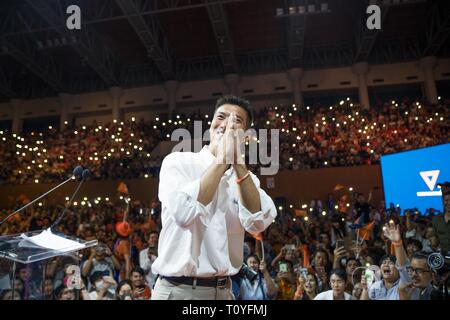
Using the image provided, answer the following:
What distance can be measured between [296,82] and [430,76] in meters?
5.34

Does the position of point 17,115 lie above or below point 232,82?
below

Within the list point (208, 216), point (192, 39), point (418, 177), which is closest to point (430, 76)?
point (418, 177)

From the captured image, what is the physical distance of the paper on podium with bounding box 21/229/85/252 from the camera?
1.64 m

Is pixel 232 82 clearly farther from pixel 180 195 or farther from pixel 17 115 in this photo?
pixel 180 195

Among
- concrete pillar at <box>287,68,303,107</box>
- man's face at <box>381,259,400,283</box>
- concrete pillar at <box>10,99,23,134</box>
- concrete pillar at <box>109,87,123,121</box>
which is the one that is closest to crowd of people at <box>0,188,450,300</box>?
man's face at <box>381,259,400,283</box>

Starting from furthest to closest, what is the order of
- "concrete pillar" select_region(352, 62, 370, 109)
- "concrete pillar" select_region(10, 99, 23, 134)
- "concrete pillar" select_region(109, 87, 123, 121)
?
"concrete pillar" select_region(10, 99, 23, 134) → "concrete pillar" select_region(109, 87, 123, 121) → "concrete pillar" select_region(352, 62, 370, 109)

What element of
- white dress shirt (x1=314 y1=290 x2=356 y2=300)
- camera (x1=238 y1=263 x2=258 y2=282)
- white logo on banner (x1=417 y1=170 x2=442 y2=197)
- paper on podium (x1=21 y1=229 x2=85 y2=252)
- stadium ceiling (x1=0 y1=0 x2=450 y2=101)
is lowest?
white dress shirt (x1=314 y1=290 x2=356 y2=300)

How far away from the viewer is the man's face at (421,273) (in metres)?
3.05

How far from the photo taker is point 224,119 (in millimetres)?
1496

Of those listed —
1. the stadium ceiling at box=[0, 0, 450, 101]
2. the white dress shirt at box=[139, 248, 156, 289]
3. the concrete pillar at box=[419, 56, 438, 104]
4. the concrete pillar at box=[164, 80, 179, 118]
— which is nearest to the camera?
the white dress shirt at box=[139, 248, 156, 289]

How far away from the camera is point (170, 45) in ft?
44.9

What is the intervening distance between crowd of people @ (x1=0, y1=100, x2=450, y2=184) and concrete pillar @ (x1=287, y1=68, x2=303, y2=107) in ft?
5.16

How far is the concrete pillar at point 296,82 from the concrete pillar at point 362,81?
7.54 feet

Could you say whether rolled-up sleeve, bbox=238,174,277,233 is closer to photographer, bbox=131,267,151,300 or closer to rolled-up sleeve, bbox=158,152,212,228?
rolled-up sleeve, bbox=158,152,212,228
